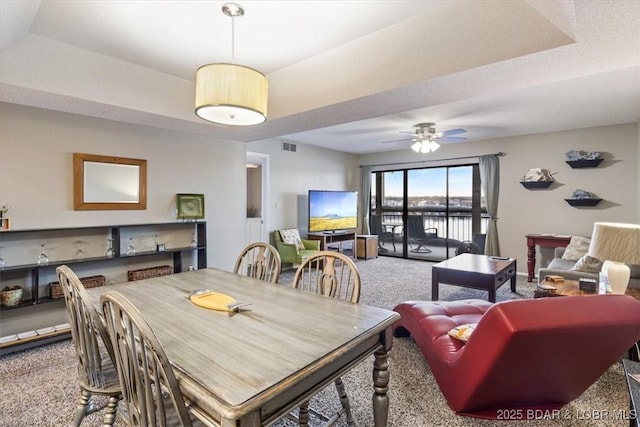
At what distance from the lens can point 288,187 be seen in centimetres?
618

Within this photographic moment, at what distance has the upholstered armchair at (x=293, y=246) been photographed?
547 cm

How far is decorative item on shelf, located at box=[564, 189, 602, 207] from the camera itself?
4.85 m

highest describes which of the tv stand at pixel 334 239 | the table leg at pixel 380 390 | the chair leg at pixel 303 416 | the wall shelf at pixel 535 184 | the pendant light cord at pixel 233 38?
the pendant light cord at pixel 233 38

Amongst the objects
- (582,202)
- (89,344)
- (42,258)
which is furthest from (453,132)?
(42,258)

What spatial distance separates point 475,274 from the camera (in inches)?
139

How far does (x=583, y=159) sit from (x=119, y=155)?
6357 mm

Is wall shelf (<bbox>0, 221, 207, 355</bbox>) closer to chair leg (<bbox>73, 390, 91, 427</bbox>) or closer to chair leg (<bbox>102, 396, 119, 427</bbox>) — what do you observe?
chair leg (<bbox>73, 390, 91, 427</bbox>)

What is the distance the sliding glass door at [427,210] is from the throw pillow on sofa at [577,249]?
171 centimetres

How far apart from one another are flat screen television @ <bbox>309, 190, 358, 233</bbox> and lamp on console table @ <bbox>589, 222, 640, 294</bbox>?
4.45 metres

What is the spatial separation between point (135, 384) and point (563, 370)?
1884mm

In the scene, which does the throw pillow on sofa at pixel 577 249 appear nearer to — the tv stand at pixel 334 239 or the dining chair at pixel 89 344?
the tv stand at pixel 334 239

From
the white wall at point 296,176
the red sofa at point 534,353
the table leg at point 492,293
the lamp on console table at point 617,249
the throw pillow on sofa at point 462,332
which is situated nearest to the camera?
the red sofa at point 534,353

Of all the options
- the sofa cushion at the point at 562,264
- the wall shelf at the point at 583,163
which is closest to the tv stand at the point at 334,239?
the sofa cushion at the point at 562,264

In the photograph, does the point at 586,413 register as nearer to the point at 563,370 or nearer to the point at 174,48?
the point at 563,370
